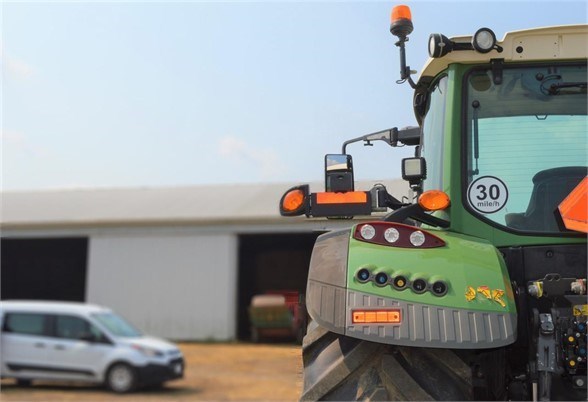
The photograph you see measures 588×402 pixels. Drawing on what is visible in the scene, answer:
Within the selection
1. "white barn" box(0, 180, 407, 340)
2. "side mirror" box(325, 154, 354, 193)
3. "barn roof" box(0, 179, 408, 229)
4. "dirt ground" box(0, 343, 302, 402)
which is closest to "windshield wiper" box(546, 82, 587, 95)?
"side mirror" box(325, 154, 354, 193)

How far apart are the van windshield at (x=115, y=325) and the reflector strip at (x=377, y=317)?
11.2 meters

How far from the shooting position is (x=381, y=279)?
2.87 m

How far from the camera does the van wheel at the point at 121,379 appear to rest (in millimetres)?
12711

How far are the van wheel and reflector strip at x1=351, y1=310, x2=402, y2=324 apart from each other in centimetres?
1093

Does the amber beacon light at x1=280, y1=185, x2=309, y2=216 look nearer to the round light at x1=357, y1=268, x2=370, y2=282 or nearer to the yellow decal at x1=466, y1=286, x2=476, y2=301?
the round light at x1=357, y1=268, x2=370, y2=282

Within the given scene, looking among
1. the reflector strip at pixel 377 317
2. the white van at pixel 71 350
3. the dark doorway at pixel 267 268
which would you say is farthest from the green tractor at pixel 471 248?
the dark doorway at pixel 267 268

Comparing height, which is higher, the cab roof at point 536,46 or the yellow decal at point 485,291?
the cab roof at point 536,46

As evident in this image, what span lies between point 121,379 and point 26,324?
A: 6.99 feet

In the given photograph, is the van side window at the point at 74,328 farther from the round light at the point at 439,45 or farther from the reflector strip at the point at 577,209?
the reflector strip at the point at 577,209

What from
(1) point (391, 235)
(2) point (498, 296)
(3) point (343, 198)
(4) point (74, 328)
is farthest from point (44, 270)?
(2) point (498, 296)

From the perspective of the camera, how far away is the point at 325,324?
282cm

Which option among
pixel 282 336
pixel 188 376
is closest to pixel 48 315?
pixel 188 376

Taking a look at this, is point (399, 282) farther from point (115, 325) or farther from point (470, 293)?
point (115, 325)

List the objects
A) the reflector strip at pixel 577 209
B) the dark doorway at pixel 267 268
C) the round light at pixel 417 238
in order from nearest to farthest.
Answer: the round light at pixel 417 238 < the reflector strip at pixel 577 209 < the dark doorway at pixel 267 268
